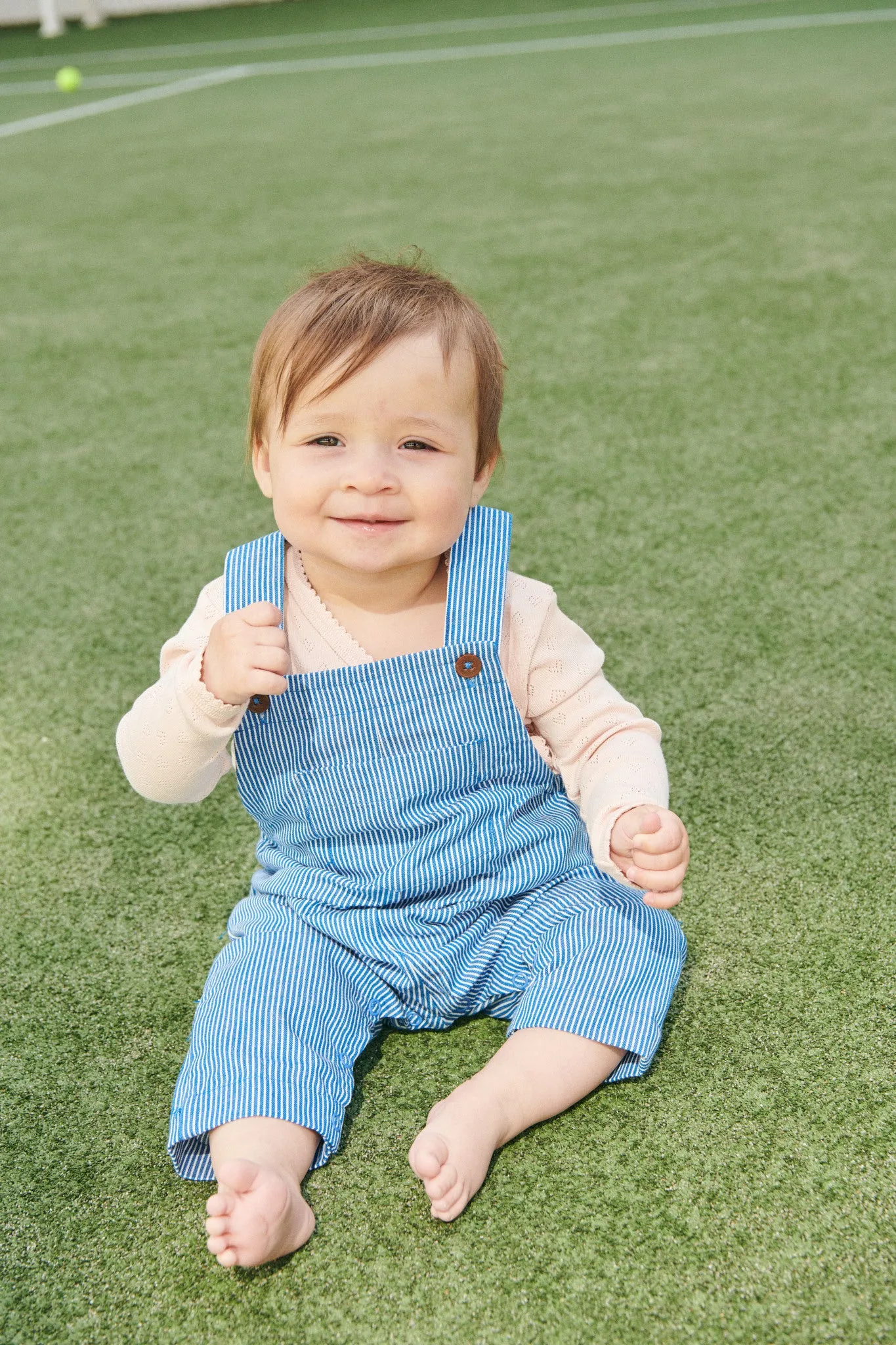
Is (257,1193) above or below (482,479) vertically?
below

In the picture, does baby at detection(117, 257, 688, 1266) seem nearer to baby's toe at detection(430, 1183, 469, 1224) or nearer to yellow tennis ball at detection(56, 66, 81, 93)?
baby's toe at detection(430, 1183, 469, 1224)

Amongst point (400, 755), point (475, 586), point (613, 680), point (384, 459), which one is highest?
point (384, 459)

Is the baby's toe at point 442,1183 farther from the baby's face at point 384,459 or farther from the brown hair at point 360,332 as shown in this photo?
the brown hair at point 360,332

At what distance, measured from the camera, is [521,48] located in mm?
8469

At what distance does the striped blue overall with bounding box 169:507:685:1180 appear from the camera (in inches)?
46.9

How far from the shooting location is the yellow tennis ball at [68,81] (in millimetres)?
8289

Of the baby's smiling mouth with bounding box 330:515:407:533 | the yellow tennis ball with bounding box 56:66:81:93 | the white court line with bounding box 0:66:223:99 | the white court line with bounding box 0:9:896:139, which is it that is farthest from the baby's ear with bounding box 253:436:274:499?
the yellow tennis ball with bounding box 56:66:81:93

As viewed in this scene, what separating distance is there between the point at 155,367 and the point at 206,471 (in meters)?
0.64

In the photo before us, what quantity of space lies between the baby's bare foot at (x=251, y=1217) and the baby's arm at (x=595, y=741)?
1.23 feet

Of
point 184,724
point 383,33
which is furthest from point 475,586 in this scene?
point 383,33

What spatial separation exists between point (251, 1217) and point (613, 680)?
934 mm

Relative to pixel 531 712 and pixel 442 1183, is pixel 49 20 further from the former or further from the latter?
pixel 442 1183

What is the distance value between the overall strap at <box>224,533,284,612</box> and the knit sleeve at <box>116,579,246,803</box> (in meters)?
0.02

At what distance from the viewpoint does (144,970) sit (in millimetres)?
1318
